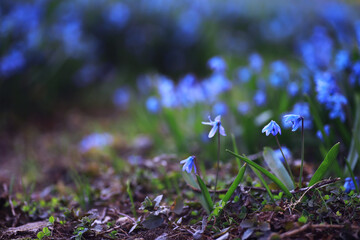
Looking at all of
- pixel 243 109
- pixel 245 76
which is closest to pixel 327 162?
pixel 243 109

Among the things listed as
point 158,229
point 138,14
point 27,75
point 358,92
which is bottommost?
point 158,229

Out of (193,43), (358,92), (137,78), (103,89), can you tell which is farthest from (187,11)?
(358,92)

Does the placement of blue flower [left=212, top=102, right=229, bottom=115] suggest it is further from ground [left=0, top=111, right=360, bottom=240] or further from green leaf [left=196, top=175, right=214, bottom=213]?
green leaf [left=196, top=175, right=214, bottom=213]

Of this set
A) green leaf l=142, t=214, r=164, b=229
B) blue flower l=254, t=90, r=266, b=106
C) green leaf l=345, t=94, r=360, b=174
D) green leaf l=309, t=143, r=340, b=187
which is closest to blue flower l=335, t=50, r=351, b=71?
green leaf l=345, t=94, r=360, b=174

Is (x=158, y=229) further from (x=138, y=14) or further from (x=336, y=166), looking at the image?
(x=138, y=14)

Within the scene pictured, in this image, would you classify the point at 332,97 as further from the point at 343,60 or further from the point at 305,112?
the point at 343,60

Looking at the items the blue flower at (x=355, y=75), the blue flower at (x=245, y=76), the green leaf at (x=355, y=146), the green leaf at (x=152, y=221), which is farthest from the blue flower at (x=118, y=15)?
the green leaf at (x=152, y=221)

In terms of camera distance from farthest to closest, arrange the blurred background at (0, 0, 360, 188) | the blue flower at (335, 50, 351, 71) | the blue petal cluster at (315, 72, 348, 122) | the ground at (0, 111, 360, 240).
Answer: the blurred background at (0, 0, 360, 188)
the blue flower at (335, 50, 351, 71)
the blue petal cluster at (315, 72, 348, 122)
the ground at (0, 111, 360, 240)
